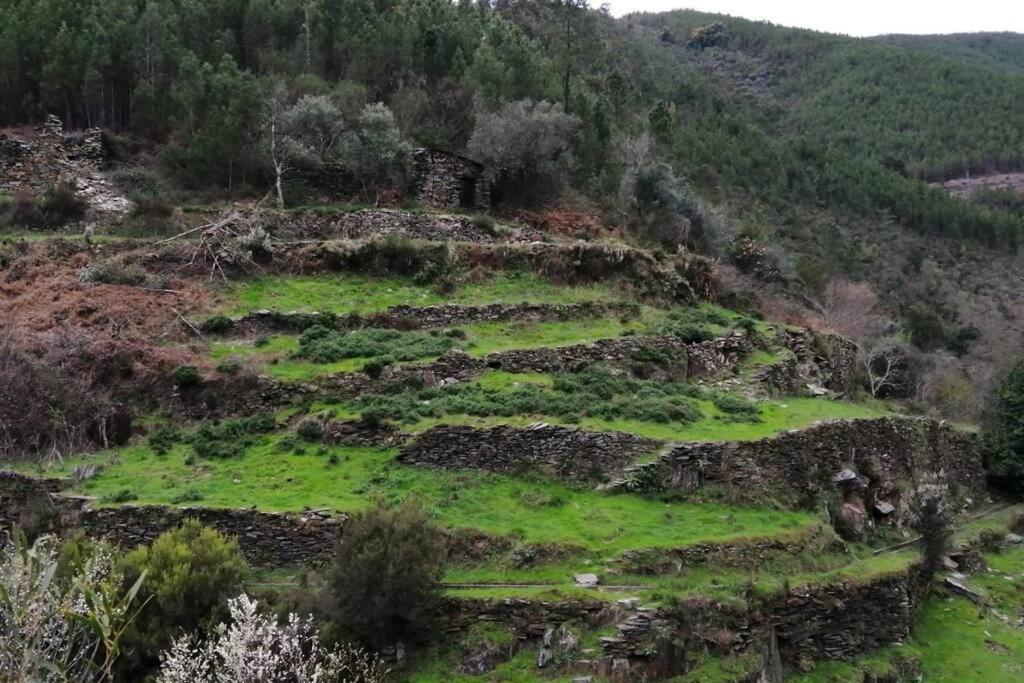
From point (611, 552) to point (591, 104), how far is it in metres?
37.9

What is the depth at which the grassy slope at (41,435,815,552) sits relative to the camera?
18234mm

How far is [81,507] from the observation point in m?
18.8

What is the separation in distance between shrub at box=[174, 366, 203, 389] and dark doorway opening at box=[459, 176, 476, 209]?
1663 centimetres

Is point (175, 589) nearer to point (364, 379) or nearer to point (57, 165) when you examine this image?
point (364, 379)

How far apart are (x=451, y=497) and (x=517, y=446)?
2.28 m

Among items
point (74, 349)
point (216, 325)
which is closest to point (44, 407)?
point (74, 349)

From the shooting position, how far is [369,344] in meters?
25.6

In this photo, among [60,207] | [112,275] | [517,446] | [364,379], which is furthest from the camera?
[60,207]

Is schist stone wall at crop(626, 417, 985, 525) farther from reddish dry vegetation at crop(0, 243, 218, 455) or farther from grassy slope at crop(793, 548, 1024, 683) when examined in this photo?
reddish dry vegetation at crop(0, 243, 218, 455)

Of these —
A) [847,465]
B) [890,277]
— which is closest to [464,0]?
[890,277]

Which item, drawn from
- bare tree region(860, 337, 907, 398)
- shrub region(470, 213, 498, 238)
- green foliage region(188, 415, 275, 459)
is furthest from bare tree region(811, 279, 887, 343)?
green foliage region(188, 415, 275, 459)

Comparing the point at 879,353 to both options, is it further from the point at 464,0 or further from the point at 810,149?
the point at 810,149

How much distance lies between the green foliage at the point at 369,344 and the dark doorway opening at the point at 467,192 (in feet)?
40.4

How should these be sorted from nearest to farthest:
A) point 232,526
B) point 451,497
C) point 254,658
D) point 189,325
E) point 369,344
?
point 254,658
point 232,526
point 451,497
point 369,344
point 189,325
